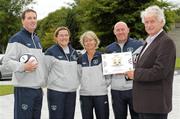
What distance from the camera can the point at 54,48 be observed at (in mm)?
7238

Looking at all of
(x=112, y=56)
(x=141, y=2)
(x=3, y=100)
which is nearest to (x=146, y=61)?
(x=112, y=56)

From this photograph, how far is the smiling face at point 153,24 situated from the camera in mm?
5320

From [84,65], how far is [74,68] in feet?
0.58

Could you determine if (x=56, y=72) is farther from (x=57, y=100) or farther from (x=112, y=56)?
(x=112, y=56)

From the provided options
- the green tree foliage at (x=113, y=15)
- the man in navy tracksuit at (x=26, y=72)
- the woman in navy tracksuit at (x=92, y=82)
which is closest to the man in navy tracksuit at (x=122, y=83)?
the woman in navy tracksuit at (x=92, y=82)

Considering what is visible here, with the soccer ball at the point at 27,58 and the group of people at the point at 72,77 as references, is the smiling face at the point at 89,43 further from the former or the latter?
the soccer ball at the point at 27,58

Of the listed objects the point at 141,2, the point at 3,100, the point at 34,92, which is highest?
the point at 141,2

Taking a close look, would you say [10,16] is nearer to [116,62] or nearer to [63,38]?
[63,38]

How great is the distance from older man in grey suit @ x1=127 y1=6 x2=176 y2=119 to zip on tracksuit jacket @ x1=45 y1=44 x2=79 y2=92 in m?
1.85

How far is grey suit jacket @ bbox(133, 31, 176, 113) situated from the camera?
5188mm

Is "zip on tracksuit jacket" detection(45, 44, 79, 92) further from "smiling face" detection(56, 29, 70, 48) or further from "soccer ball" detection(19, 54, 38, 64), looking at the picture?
"soccer ball" detection(19, 54, 38, 64)

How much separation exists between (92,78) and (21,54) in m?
1.23

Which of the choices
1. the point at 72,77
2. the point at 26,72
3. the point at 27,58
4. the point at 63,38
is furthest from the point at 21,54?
the point at 72,77

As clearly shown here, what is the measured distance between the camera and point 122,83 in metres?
7.17
